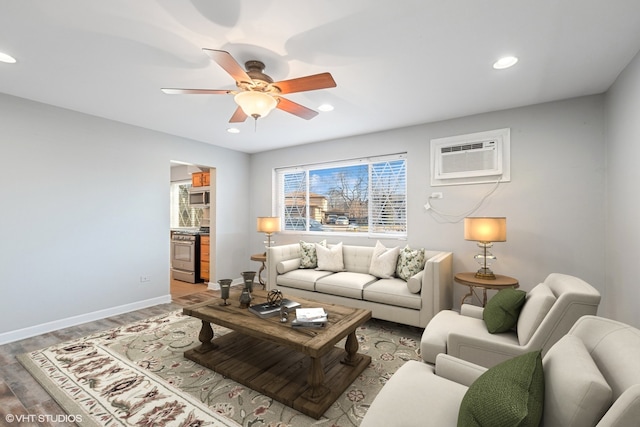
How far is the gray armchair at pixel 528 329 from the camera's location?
1708 millimetres

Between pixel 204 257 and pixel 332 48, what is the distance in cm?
474

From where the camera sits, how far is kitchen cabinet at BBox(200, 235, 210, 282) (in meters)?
5.66

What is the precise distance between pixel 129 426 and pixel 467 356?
2.21 meters

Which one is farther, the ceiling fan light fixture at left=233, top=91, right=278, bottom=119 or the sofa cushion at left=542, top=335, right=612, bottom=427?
the ceiling fan light fixture at left=233, top=91, right=278, bottom=119

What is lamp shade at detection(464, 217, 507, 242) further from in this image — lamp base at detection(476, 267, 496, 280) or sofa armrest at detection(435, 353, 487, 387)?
sofa armrest at detection(435, 353, 487, 387)

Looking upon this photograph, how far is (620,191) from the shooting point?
2605mm

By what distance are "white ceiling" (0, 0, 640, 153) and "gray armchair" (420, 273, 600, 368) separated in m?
1.75

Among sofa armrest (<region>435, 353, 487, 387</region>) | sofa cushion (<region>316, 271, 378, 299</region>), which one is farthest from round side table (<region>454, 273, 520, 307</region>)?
sofa armrest (<region>435, 353, 487, 387</region>)

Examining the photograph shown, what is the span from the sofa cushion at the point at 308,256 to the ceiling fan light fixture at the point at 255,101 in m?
2.52

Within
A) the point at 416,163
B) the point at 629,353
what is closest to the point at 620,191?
the point at 416,163

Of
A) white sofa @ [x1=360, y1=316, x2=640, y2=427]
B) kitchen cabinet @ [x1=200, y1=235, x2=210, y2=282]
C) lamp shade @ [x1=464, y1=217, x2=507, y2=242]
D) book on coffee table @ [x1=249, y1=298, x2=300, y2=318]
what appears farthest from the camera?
kitchen cabinet @ [x1=200, y1=235, x2=210, y2=282]

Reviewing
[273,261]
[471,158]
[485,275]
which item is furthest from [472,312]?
[273,261]

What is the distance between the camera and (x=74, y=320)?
344 cm

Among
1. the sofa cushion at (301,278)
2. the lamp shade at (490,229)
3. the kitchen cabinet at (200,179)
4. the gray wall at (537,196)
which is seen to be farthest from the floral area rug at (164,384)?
the kitchen cabinet at (200,179)
